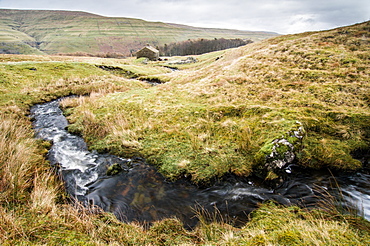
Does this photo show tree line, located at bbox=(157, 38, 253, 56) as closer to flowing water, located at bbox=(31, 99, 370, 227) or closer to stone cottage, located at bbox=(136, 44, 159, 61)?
stone cottage, located at bbox=(136, 44, 159, 61)

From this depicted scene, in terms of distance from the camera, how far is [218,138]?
8523 millimetres

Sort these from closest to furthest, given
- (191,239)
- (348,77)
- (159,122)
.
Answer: (191,239) < (159,122) < (348,77)

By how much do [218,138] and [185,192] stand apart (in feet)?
11.0

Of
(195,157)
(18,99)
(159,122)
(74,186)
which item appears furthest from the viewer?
(18,99)

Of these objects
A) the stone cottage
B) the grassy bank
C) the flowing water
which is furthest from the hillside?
the stone cottage

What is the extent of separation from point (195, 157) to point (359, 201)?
529 centimetres

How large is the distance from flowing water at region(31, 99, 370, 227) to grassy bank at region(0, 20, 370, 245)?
43 cm

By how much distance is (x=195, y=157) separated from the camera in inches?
294

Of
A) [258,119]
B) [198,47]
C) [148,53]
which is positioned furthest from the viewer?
[198,47]

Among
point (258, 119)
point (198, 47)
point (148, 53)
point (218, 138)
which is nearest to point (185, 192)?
point (218, 138)

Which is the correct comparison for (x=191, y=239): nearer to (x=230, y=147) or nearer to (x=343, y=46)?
(x=230, y=147)

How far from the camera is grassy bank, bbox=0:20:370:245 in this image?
367 cm

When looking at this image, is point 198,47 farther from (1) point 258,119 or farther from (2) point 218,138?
(2) point 218,138

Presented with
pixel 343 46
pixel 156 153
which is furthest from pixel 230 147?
pixel 343 46
